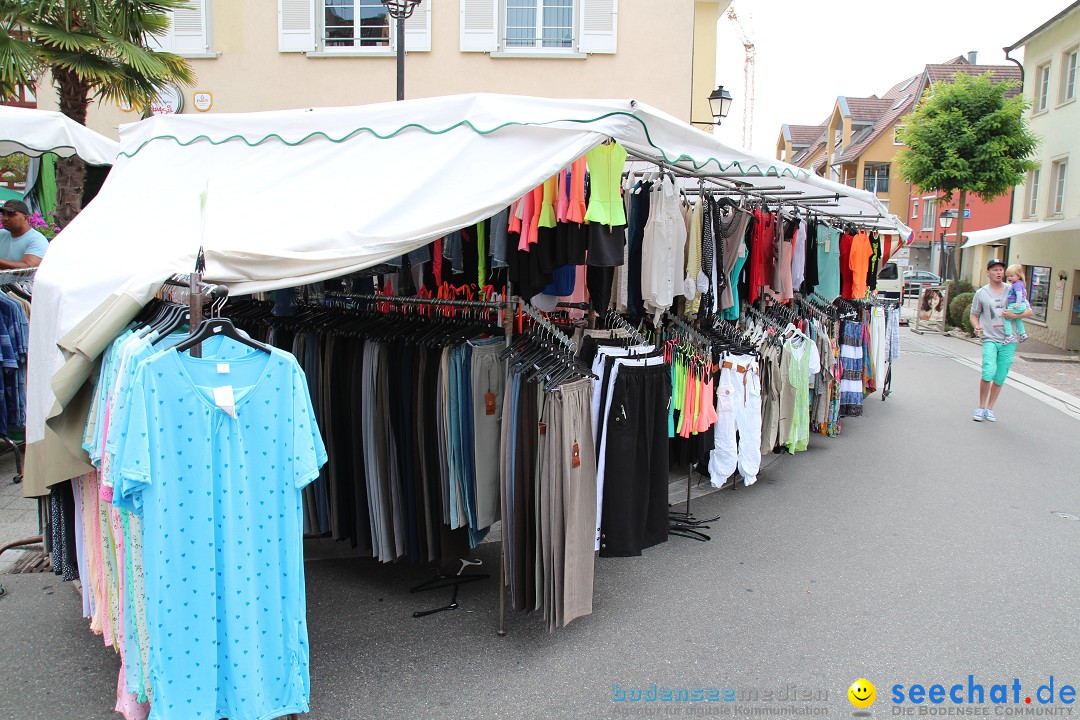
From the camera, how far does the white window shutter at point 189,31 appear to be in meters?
12.3

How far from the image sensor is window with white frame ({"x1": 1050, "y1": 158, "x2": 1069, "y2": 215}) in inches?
765

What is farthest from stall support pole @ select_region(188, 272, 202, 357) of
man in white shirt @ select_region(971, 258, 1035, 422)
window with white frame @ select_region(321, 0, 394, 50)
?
window with white frame @ select_region(321, 0, 394, 50)

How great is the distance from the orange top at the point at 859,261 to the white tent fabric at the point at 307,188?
5.17 metres

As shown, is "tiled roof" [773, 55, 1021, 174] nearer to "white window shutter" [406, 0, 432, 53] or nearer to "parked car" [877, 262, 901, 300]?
"parked car" [877, 262, 901, 300]

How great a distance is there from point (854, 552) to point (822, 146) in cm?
4966

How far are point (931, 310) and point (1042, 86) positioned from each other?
694 cm

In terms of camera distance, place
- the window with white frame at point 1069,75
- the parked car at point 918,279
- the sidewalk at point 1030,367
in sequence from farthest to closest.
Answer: the parked car at point 918,279
the window with white frame at point 1069,75
the sidewalk at point 1030,367

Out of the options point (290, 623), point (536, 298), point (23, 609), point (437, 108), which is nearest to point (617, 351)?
point (536, 298)

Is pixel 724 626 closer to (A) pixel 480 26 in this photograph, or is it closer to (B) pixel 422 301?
(B) pixel 422 301

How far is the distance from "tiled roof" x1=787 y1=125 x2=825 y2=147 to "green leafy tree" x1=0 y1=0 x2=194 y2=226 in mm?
55245

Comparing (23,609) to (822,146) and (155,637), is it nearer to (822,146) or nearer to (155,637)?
(155,637)

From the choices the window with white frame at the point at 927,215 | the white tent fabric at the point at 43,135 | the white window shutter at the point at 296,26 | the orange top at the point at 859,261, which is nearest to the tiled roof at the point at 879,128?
the window with white frame at the point at 927,215

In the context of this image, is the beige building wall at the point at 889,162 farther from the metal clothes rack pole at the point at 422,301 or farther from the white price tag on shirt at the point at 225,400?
the white price tag on shirt at the point at 225,400

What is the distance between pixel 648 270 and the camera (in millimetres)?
4484
